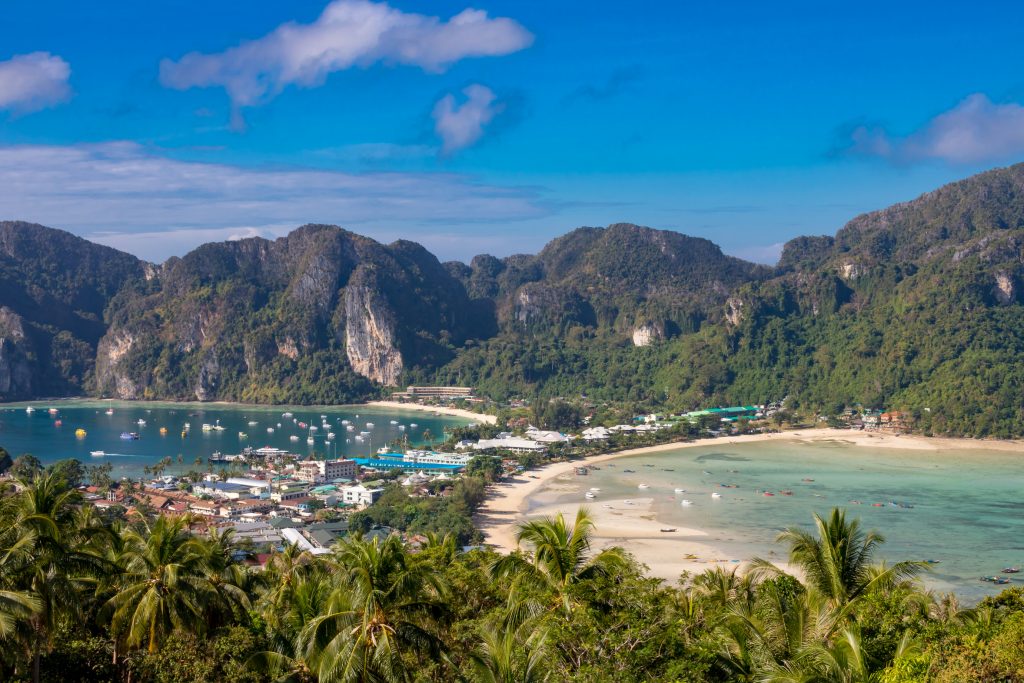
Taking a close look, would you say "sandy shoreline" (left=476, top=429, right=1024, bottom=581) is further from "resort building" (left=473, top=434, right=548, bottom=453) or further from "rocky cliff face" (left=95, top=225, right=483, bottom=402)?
"rocky cliff face" (left=95, top=225, right=483, bottom=402)

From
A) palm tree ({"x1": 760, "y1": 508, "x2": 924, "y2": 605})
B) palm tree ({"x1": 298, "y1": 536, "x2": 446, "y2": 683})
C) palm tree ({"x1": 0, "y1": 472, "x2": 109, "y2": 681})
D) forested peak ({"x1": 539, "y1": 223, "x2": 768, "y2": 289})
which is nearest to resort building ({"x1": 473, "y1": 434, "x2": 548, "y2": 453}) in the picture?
palm tree ({"x1": 760, "y1": 508, "x2": 924, "y2": 605})

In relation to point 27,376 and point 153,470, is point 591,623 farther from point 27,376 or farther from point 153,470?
point 27,376

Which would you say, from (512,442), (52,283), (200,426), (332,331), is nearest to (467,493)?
(512,442)

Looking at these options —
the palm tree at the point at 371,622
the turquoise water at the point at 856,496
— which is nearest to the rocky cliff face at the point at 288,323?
the turquoise water at the point at 856,496

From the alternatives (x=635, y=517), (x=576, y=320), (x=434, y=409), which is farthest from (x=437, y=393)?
(x=635, y=517)

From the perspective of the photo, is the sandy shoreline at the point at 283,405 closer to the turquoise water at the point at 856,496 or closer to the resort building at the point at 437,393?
the resort building at the point at 437,393

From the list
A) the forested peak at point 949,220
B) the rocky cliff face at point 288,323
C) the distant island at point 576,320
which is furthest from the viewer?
the rocky cliff face at point 288,323
